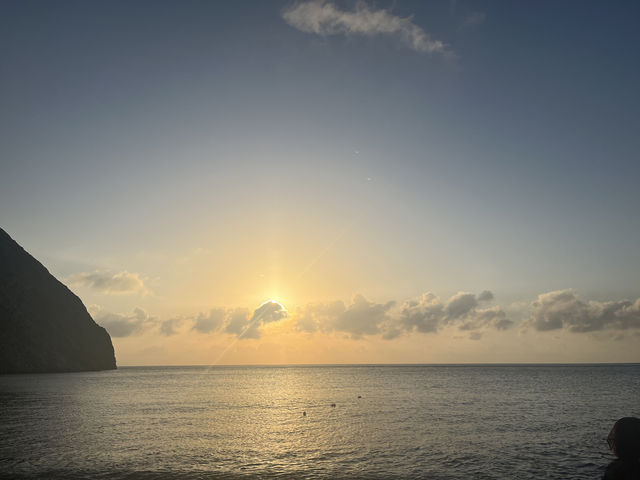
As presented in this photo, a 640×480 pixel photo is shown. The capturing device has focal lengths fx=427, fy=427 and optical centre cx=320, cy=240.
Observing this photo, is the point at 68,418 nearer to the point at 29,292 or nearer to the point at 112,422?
the point at 112,422

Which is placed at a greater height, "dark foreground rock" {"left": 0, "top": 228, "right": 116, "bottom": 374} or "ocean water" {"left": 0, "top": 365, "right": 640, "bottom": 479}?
"dark foreground rock" {"left": 0, "top": 228, "right": 116, "bottom": 374}

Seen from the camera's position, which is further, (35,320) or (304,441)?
(35,320)

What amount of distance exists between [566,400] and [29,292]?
17253 cm

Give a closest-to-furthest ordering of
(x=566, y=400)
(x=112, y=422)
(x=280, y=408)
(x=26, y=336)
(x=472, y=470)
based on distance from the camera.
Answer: (x=472, y=470) < (x=112, y=422) < (x=280, y=408) < (x=566, y=400) < (x=26, y=336)

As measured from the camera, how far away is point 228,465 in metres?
31.3

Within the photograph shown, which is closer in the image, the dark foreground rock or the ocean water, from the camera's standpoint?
the ocean water

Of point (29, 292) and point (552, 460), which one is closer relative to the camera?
point (552, 460)

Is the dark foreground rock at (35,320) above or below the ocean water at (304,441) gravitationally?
above

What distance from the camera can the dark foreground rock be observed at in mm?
146750

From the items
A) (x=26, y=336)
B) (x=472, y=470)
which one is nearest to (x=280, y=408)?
(x=472, y=470)

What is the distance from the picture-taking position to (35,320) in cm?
15512

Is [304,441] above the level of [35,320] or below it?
below

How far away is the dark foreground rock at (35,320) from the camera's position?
5778 inches

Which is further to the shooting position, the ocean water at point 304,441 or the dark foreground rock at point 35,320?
the dark foreground rock at point 35,320
